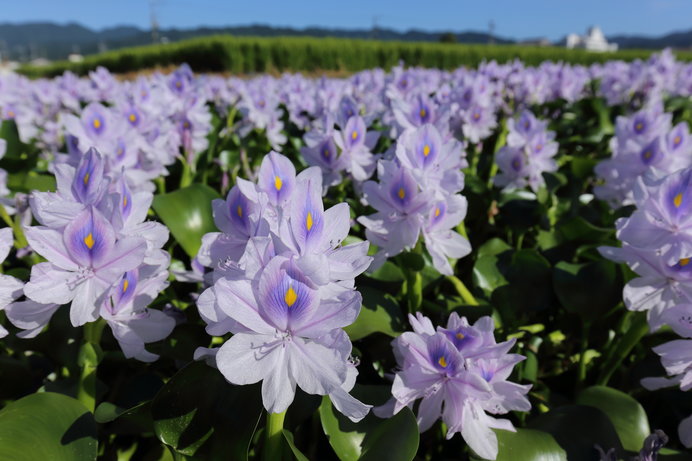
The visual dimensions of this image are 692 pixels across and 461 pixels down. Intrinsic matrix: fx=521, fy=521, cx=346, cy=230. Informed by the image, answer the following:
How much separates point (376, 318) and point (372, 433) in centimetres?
33

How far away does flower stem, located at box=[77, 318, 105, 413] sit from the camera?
3.79ft

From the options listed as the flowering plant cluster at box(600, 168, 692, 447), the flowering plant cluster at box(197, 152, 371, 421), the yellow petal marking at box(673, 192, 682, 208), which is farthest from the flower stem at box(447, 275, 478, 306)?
the flowering plant cluster at box(197, 152, 371, 421)

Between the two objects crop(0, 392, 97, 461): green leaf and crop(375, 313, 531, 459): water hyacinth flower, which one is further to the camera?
crop(375, 313, 531, 459): water hyacinth flower

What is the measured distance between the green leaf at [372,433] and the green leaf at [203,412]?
0.18 meters

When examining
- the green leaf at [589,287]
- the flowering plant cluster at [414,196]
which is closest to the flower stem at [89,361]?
the flowering plant cluster at [414,196]

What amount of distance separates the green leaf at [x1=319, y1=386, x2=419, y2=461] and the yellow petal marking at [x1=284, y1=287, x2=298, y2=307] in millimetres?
367

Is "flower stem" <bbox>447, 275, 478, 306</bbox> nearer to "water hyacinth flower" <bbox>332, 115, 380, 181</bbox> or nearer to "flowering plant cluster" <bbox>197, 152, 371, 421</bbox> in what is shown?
"water hyacinth flower" <bbox>332, 115, 380, 181</bbox>

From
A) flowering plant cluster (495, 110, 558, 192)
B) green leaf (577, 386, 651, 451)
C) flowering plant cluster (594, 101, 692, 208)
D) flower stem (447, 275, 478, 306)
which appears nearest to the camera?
green leaf (577, 386, 651, 451)

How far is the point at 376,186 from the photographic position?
4.45 feet

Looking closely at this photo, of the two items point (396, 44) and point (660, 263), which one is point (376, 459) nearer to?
point (660, 263)

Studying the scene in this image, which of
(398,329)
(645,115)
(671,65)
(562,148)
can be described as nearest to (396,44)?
(671,65)

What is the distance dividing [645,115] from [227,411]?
7.71 feet

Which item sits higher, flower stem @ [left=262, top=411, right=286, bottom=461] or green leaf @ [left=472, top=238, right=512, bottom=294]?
flower stem @ [left=262, top=411, right=286, bottom=461]

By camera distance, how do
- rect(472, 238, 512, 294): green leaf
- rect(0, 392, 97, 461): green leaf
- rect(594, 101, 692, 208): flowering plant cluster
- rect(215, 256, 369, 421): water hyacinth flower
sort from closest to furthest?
rect(215, 256, 369, 421): water hyacinth flower → rect(0, 392, 97, 461): green leaf → rect(472, 238, 512, 294): green leaf → rect(594, 101, 692, 208): flowering plant cluster
